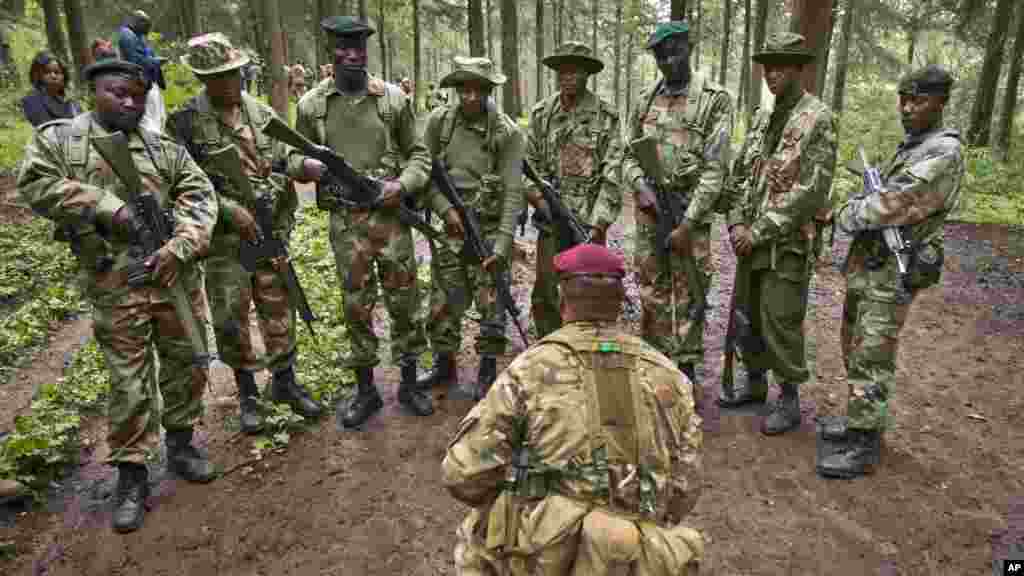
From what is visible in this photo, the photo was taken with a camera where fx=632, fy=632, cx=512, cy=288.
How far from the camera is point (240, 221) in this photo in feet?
14.6

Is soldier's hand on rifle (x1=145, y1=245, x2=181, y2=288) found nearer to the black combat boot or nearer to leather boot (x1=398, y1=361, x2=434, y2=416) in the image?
the black combat boot

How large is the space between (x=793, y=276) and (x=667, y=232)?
3.19 ft

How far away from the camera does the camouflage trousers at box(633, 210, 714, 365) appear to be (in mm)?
5020

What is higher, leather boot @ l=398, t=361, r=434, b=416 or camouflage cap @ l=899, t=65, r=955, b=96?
camouflage cap @ l=899, t=65, r=955, b=96

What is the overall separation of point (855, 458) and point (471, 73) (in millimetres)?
3745

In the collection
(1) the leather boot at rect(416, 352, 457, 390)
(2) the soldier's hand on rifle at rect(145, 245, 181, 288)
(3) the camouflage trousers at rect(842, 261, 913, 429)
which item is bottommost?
(1) the leather boot at rect(416, 352, 457, 390)

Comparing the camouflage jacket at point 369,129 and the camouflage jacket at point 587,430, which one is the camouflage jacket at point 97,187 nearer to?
the camouflage jacket at point 369,129

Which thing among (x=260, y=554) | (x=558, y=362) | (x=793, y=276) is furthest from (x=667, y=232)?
(x=260, y=554)

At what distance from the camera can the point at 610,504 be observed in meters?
2.24

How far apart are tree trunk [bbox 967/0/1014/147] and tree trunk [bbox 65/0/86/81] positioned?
62.5ft

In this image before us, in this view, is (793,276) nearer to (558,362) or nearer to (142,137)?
(558,362)

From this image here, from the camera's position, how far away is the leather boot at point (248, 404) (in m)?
4.72

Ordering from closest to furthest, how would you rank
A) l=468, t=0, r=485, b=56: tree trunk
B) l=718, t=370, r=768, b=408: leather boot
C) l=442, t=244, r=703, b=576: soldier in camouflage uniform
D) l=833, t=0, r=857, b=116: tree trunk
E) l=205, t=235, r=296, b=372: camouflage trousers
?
l=442, t=244, r=703, b=576: soldier in camouflage uniform, l=205, t=235, r=296, b=372: camouflage trousers, l=718, t=370, r=768, b=408: leather boot, l=468, t=0, r=485, b=56: tree trunk, l=833, t=0, r=857, b=116: tree trunk

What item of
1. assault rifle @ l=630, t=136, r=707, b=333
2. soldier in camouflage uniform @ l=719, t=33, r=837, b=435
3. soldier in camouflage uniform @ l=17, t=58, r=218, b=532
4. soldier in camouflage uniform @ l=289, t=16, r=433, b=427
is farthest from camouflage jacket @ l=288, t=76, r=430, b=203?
soldier in camouflage uniform @ l=719, t=33, r=837, b=435
